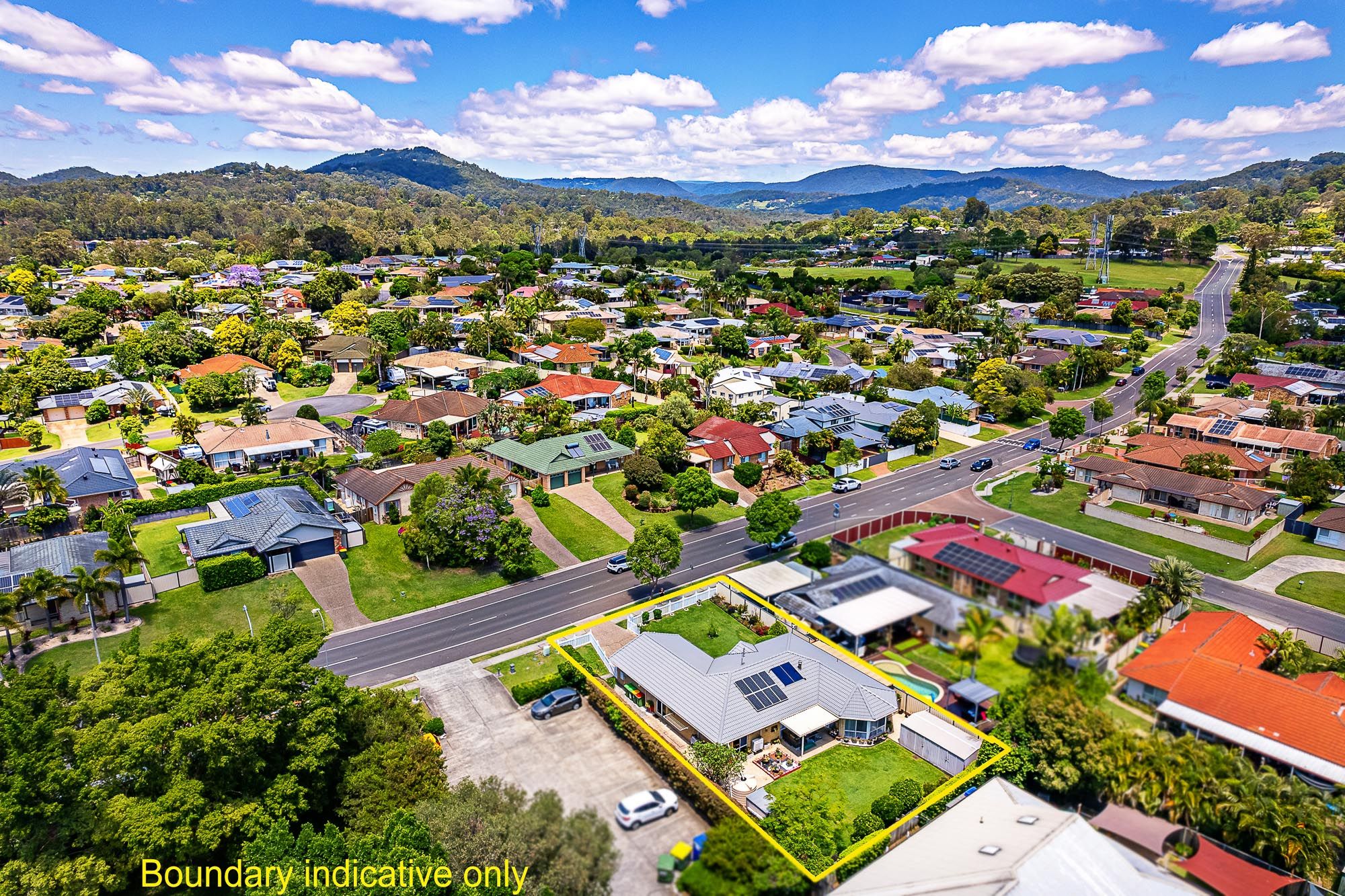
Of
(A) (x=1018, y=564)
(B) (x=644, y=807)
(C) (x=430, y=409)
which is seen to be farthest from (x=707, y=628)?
(C) (x=430, y=409)

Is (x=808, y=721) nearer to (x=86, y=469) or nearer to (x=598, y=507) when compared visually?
(x=598, y=507)

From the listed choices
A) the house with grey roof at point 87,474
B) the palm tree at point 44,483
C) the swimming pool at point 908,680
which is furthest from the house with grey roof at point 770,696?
the house with grey roof at point 87,474

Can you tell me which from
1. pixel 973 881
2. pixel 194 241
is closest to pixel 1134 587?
pixel 973 881

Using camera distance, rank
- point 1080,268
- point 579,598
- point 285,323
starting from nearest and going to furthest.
A: point 579,598, point 285,323, point 1080,268

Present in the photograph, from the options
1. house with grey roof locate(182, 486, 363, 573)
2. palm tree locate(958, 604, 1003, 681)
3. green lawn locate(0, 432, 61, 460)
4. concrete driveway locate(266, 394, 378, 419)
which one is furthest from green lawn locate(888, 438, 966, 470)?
green lawn locate(0, 432, 61, 460)

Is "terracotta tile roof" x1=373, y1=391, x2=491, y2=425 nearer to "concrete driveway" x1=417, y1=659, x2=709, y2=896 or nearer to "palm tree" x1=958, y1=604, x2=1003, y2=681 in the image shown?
"concrete driveway" x1=417, y1=659, x2=709, y2=896

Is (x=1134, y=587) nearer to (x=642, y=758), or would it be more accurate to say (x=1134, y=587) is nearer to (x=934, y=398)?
(x=642, y=758)
